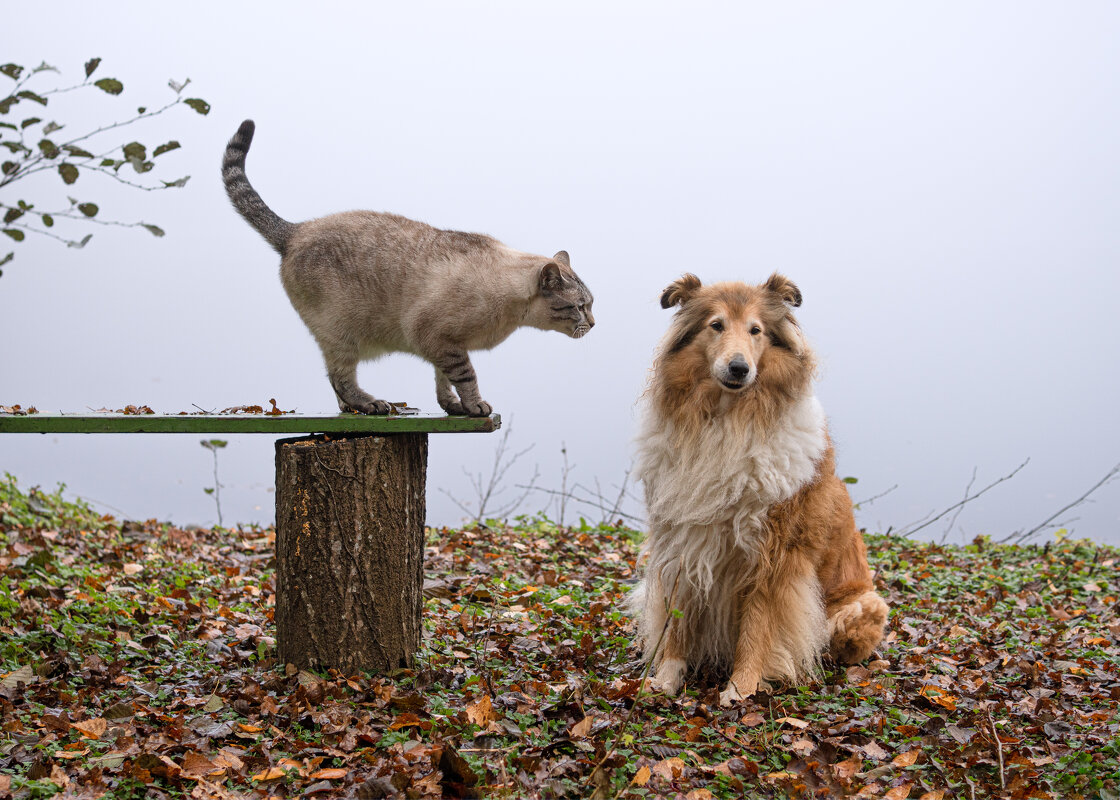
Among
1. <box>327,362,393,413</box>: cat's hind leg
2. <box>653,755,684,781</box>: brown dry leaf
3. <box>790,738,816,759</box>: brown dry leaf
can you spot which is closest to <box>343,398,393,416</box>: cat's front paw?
<box>327,362,393,413</box>: cat's hind leg

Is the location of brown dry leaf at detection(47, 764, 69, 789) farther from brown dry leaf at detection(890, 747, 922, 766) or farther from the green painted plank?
brown dry leaf at detection(890, 747, 922, 766)

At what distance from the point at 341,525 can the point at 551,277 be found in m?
1.59

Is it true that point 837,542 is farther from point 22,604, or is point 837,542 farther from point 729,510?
point 22,604

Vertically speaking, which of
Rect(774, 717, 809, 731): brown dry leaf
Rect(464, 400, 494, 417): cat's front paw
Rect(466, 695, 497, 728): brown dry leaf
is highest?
Rect(464, 400, 494, 417): cat's front paw

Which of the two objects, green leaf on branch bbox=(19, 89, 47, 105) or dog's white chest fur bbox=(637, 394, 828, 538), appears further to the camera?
dog's white chest fur bbox=(637, 394, 828, 538)

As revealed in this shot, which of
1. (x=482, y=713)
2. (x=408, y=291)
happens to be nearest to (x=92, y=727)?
(x=482, y=713)

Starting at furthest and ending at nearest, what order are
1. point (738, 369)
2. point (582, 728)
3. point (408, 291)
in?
point (408, 291) → point (738, 369) → point (582, 728)

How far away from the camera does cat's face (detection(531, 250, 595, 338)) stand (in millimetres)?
4672

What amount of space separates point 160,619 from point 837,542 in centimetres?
382

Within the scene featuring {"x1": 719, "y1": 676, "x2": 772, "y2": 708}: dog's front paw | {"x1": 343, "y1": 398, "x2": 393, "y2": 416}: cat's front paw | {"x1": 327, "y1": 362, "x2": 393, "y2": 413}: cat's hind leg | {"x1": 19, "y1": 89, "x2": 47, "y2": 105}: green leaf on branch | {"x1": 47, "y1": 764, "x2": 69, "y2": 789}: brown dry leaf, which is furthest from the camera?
{"x1": 327, "y1": 362, "x2": 393, "y2": 413}: cat's hind leg

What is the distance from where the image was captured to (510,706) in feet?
12.9

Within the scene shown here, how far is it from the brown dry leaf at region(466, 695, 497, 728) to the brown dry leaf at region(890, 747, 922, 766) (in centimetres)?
160

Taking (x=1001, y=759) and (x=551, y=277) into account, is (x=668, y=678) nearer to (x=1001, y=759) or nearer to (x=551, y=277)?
(x=1001, y=759)

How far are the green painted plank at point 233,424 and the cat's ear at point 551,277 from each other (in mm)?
753
